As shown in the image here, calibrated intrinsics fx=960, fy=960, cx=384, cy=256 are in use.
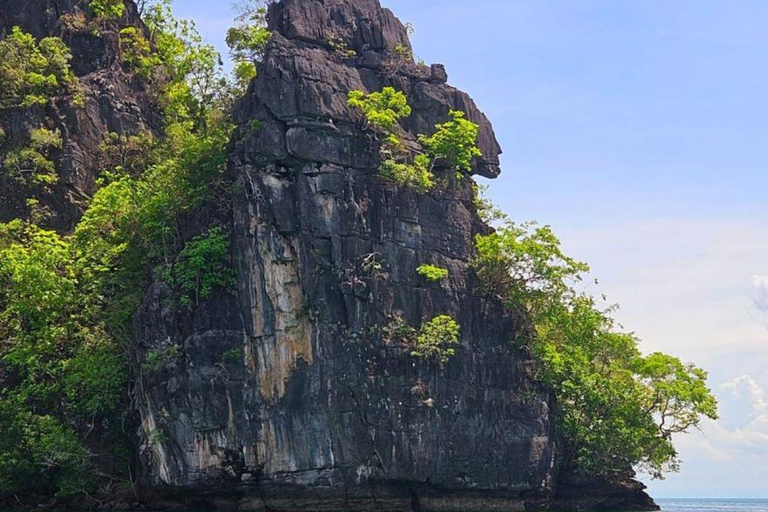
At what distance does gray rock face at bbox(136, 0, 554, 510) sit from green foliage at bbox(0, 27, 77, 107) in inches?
455

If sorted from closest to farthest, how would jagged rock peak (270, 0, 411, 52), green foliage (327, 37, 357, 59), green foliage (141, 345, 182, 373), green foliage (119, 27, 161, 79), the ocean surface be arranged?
green foliage (141, 345, 182, 373)
jagged rock peak (270, 0, 411, 52)
green foliage (327, 37, 357, 59)
green foliage (119, 27, 161, 79)
the ocean surface

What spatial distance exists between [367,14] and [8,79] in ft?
48.9

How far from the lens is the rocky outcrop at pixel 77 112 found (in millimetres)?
36531

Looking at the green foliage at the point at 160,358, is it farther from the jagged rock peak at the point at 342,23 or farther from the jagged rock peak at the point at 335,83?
the jagged rock peak at the point at 342,23

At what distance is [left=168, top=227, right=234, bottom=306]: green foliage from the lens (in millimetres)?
29781

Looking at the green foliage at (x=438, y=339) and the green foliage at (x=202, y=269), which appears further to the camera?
the green foliage at (x=202, y=269)

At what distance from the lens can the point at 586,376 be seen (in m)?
31.8

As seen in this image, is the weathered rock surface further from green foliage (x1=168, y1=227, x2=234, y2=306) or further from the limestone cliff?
green foliage (x1=168, y1=227, x2=234, y2=306)

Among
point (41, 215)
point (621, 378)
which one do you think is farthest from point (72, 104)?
point (621, 378)

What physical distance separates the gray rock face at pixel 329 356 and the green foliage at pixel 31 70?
11563 mm

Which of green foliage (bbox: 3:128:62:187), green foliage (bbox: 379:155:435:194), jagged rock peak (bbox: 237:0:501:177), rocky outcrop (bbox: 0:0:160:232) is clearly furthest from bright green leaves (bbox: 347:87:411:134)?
green foliage (bbox: 3:128:62:187)

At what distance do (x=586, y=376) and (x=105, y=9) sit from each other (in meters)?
25.6

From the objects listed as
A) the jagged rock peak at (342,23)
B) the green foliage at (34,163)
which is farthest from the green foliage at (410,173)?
the green foliage at (34,163)

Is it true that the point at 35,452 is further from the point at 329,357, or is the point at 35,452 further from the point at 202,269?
the point at 329,357
